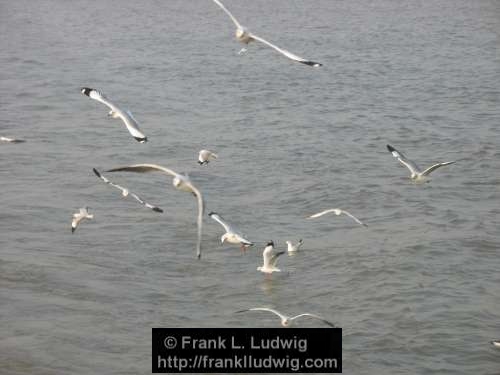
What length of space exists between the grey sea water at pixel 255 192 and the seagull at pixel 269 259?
249mm

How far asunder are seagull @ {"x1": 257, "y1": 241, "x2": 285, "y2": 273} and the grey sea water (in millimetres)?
249

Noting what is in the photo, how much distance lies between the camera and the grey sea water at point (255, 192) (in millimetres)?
16984

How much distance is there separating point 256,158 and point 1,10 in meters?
27.9

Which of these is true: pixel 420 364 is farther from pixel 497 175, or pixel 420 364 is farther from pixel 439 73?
pixel 439 73

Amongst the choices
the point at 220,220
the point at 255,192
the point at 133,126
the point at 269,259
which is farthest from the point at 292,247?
the point at 133,126

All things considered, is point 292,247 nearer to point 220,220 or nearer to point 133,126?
point 220,220

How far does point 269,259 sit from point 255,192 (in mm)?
5525

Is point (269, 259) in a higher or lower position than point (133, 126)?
lower

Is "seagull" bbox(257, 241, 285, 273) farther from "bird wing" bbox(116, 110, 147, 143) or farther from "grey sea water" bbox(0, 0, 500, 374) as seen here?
"bird wing" bbox(116, 110, 147, 143)

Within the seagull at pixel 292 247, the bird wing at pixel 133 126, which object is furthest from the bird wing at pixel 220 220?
the seagull at pixel 292 247

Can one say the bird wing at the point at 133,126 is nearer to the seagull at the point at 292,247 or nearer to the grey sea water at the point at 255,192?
the grey sea water at the point at 255,192

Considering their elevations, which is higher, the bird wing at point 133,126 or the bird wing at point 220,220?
the bird wing at point 133,126

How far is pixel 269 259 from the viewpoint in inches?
727

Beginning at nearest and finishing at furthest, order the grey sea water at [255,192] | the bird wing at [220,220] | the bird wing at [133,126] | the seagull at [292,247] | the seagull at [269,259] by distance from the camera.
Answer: the bird wing at [133,126], the bird wing at [220,220], the grey sea water at [255,192], the seagull at [269,259], the seagull at [292,247]
